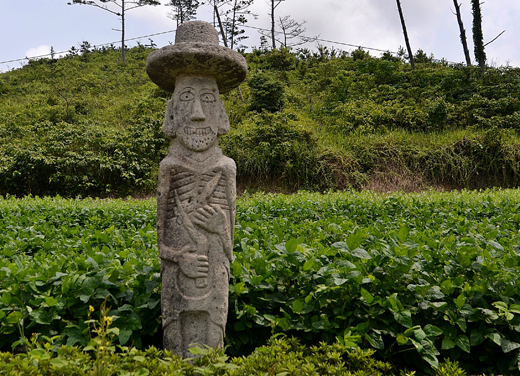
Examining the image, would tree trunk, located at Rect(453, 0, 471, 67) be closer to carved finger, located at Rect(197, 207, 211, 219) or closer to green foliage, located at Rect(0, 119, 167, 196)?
green foliage, located at Rect(0, 119, 167, 196)

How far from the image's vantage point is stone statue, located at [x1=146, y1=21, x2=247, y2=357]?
106 inches

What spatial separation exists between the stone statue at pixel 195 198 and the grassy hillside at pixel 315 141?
8506 mm

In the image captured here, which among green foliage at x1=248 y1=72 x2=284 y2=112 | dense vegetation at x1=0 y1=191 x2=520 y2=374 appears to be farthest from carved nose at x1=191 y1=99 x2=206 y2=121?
green foliage at x1=248 y1=72 x2=284 y2=112

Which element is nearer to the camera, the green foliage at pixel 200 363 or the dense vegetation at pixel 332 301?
the green foliage at pixel 200 363

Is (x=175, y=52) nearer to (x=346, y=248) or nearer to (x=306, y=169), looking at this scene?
(x=346, y=248)

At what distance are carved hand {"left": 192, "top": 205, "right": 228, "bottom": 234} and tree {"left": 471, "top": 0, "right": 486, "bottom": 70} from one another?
19.2 meters

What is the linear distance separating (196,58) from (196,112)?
393 mm

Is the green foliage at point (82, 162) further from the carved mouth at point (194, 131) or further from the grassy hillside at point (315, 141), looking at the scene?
the carved mouth at point (194, 131)

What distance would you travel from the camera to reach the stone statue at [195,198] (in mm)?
2705

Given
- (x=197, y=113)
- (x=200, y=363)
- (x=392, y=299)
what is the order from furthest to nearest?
(x=197, y=113) < (x=392, y=299) < (x=200, y=363)

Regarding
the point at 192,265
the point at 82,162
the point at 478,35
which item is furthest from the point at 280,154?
the point at 478,35

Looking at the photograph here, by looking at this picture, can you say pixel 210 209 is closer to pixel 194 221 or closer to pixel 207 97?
pixel 194 221

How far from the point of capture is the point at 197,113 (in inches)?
111

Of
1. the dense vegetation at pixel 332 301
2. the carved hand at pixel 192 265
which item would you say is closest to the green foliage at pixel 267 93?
the dense vegetation at pixel 332 301
